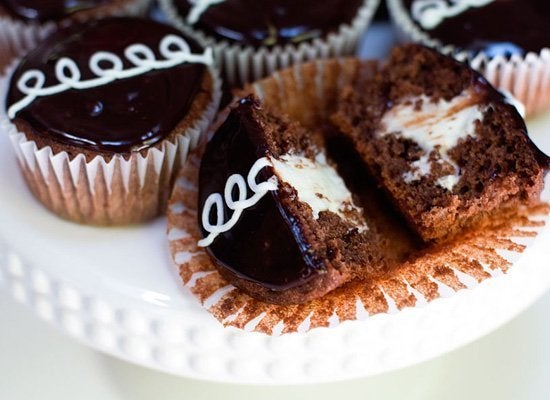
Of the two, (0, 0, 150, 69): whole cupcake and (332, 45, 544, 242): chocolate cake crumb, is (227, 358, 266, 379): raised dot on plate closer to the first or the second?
(332, 45, 544, 242): chocolate cake crumb

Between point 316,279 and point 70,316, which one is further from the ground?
point 316,279

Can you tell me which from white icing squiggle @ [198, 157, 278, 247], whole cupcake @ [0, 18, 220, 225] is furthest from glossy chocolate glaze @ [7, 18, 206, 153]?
white icing squiggle @ [198, 157, 278, 247]

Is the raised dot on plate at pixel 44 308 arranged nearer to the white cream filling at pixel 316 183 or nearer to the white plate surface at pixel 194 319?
the white plate surface at pixel 194 319

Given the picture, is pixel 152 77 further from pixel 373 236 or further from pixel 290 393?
pixel 290 393

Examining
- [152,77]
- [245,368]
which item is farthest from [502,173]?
[152,77]

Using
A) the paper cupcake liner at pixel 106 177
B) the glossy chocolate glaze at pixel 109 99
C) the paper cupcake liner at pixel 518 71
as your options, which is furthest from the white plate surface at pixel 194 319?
the paper cupcake liner at pixel 518 71
